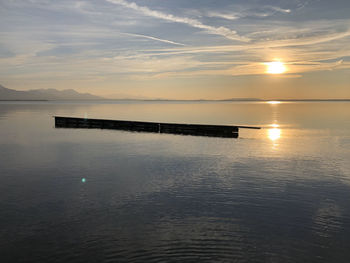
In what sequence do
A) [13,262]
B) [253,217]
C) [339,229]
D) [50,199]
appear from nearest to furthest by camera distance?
[13,262]
[339,229]
[253,217]
[50,199]

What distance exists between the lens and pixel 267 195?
16.0 metres

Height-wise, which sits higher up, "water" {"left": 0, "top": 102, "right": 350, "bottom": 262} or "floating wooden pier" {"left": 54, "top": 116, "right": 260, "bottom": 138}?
"floating wooden pier" {"left": 54, "top": 116, "right": 260, "bottom": 138}

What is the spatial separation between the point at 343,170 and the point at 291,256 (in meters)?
15.9

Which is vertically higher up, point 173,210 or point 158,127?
point 158,127

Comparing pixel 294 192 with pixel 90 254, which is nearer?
pixel 90 254

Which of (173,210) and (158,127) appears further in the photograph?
(158,127)

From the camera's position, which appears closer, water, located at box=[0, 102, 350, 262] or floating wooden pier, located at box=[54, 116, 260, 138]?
water, located at box=[0, 102, 350, 262]

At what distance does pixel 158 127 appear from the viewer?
52.2 meters

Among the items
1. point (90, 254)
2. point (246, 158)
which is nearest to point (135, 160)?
point (246, 158)

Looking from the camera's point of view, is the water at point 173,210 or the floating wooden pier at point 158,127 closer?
the water at point 173,210

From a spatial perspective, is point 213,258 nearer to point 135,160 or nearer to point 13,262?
point 13,262

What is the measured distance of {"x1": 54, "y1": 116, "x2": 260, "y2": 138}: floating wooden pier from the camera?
46594mm

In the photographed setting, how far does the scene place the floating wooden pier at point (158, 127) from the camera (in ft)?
153

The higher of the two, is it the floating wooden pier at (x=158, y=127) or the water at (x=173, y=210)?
the floating wooden pier at (x=158, y=127)
